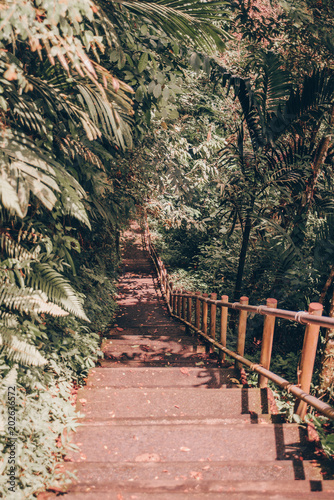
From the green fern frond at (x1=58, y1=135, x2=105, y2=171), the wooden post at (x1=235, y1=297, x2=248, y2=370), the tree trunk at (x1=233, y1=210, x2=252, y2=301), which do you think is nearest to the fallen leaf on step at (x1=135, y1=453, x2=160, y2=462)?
the wooden post at (x1=235, y1=297, x2=248, y2=370)

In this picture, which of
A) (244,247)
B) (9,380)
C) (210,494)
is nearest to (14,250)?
(9,380)

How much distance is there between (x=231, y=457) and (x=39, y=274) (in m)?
2.04

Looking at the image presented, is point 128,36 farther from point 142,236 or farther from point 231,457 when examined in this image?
point 142,236

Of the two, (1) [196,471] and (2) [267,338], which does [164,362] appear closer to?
(2) [267,338]

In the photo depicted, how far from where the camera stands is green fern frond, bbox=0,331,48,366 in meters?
2.36

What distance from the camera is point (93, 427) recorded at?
109 inches

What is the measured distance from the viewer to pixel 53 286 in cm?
280

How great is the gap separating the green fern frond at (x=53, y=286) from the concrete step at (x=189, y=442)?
38.2 inches

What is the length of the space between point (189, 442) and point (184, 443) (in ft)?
0.13

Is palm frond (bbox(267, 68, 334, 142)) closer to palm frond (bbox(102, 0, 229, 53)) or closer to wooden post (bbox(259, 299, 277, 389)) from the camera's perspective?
palm frond (bbox(102, 0, 229, 53))

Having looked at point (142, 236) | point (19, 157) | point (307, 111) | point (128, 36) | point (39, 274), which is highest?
point (307, 111)

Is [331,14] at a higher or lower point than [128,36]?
higher

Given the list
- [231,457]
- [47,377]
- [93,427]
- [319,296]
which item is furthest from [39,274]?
[319,296]

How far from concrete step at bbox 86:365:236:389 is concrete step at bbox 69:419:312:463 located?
989mm
